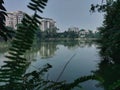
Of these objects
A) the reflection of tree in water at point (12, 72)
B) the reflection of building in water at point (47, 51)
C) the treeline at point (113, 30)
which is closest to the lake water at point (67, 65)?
the reflection of building in water at point (47, 51)

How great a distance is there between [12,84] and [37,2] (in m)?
0.30

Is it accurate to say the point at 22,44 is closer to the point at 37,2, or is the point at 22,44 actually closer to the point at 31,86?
the point at 37,2

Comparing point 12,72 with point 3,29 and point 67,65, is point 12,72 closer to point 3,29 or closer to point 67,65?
point 3,29

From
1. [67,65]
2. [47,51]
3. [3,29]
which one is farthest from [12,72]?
[47,51]

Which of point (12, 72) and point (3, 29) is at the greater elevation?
point (3, 29)

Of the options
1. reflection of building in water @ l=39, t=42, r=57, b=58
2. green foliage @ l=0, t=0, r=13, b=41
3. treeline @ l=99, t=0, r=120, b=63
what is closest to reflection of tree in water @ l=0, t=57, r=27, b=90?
green foliage @ l=0, t=0, r=13, b=41

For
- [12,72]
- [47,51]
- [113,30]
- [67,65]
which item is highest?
[113,30]

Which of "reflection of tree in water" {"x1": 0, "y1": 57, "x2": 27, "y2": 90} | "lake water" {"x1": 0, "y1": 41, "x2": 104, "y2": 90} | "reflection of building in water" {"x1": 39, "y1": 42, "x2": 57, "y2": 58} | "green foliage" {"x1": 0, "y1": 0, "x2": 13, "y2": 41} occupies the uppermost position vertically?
"green foliage" {"x1": 0, "y1": 0, "x2": 13, "y2": 41}

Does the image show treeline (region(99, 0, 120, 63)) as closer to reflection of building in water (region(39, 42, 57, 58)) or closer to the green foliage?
the green foliage

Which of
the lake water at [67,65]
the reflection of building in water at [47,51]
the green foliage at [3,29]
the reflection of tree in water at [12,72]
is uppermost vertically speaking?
the green foliage at [3,29]

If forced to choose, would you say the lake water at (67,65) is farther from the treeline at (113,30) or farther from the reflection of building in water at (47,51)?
the treeline at (113,30)

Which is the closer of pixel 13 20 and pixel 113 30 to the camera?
pixel 13 20

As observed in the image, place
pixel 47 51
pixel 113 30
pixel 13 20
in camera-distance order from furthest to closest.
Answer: pixel 47 51 → pixel 113 30 → pixel 13 20

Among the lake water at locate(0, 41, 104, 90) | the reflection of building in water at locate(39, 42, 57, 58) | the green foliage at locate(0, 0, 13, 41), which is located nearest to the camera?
the green foliage at locate(0, 0, 13, 41)
